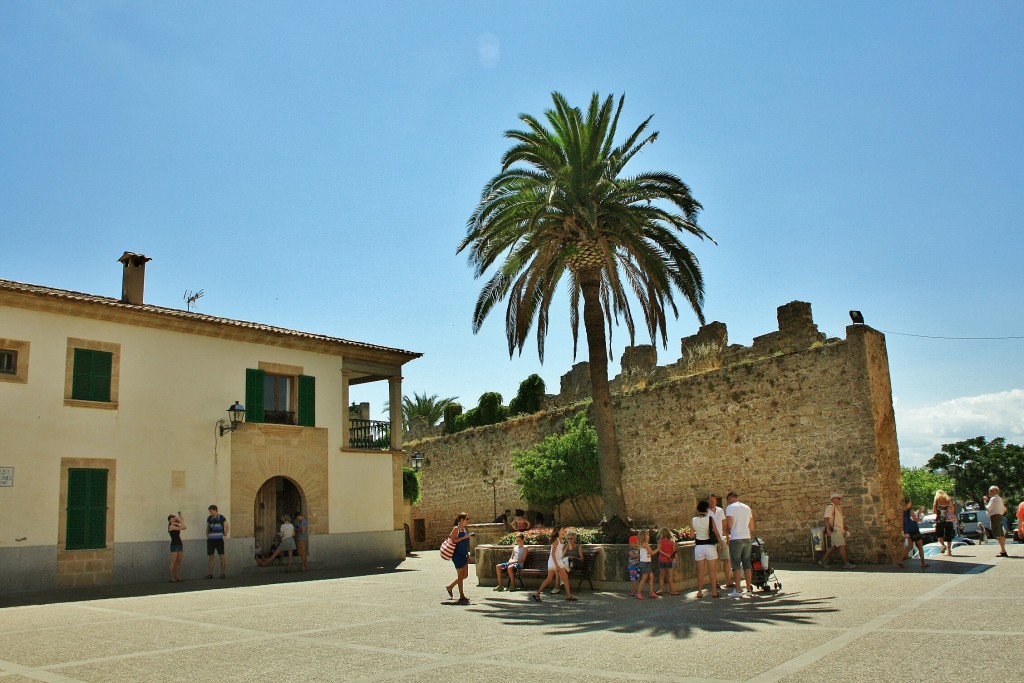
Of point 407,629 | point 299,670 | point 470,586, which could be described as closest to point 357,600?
point 470,586

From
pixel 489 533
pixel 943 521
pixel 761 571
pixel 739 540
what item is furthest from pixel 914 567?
pixel 489 533

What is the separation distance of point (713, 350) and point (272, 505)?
1267cm

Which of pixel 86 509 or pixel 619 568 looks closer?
pixel 619 568

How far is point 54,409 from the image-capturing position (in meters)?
15.9

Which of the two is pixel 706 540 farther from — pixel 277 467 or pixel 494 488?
pixel 494 488

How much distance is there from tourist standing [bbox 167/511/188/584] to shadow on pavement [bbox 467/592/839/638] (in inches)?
315

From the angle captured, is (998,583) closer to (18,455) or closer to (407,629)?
(407,629)

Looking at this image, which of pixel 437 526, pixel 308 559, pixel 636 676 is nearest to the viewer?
pixel 636 676

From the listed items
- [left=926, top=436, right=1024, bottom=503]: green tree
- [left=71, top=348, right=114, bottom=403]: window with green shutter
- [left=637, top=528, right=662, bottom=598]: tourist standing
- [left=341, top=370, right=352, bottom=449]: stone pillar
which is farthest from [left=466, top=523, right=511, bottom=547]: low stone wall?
A: [left=926, top=436, right=1024, bottom=503]: green tree

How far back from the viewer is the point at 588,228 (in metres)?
14.7

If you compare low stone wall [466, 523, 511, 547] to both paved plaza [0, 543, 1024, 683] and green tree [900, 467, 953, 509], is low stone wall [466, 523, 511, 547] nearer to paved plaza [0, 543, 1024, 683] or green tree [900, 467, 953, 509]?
paved plaza [0, 543, 1024, 683]

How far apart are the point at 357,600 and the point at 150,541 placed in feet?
22.5

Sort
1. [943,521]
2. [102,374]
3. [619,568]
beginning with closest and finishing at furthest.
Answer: [619,568], [102,374], [943,521]

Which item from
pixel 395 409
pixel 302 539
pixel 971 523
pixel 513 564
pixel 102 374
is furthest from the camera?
pixel 971 523
